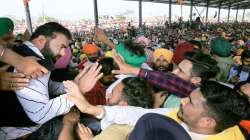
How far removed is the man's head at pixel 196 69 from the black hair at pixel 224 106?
2.83 feet

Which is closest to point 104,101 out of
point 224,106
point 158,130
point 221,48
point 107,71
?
point 107,71

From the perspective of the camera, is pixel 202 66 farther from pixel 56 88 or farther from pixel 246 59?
pixel 246 59

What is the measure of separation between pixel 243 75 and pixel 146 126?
3058 mm

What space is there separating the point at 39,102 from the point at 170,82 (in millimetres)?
1015

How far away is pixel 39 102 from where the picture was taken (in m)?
1.60

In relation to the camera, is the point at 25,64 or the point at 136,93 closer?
the point at 25,64

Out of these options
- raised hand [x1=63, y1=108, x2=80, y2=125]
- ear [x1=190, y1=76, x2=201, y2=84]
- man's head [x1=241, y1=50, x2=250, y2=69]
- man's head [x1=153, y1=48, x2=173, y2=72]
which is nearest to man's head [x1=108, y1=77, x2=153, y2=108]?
raised hand [x1=63, y1=108, x2=80, y2=125]

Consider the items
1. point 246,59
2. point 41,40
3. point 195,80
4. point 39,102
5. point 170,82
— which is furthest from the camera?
point 246,59

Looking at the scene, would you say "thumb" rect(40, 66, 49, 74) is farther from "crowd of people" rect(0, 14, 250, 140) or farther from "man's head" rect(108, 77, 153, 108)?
"man's head" rect(108, 77, 153, 108)

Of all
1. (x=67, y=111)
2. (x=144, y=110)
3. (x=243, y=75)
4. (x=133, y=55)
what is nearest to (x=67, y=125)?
(x=67, y=111)

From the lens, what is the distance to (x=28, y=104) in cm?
160

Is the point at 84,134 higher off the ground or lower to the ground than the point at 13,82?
lower

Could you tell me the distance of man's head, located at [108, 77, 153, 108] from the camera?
179 centimetres

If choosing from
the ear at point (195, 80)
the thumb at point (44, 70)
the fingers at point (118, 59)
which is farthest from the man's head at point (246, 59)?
the thumb at point (44, 70)
